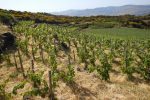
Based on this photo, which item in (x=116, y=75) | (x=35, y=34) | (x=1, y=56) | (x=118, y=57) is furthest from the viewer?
(x=35, y=34)

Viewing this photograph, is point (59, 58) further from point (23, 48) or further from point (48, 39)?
point (48, 39)

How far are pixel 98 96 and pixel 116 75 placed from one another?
5.77m

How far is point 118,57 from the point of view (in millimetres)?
31109

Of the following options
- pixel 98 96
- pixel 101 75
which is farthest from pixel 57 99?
pixel 101 75

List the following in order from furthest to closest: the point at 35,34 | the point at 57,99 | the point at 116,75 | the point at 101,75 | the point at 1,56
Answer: the point at 35,34
the point at 1,56
the point at 116,75
the point at 101,75
the point at 57,99

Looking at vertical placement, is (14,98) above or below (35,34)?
below

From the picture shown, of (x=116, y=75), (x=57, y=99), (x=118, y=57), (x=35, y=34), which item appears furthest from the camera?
(x=35, y=34)

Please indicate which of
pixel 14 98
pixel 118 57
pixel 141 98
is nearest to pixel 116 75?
pixel 141 98

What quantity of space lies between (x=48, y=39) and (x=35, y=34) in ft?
6.60

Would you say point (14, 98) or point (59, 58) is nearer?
point (14, 98)

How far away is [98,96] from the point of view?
18828mm

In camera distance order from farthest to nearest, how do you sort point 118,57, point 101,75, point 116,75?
point 118,57 < point 116,75 < point 101,75

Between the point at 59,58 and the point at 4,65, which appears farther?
the point at 59,58

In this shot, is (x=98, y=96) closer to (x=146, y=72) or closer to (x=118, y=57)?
(x=146, y=72)
